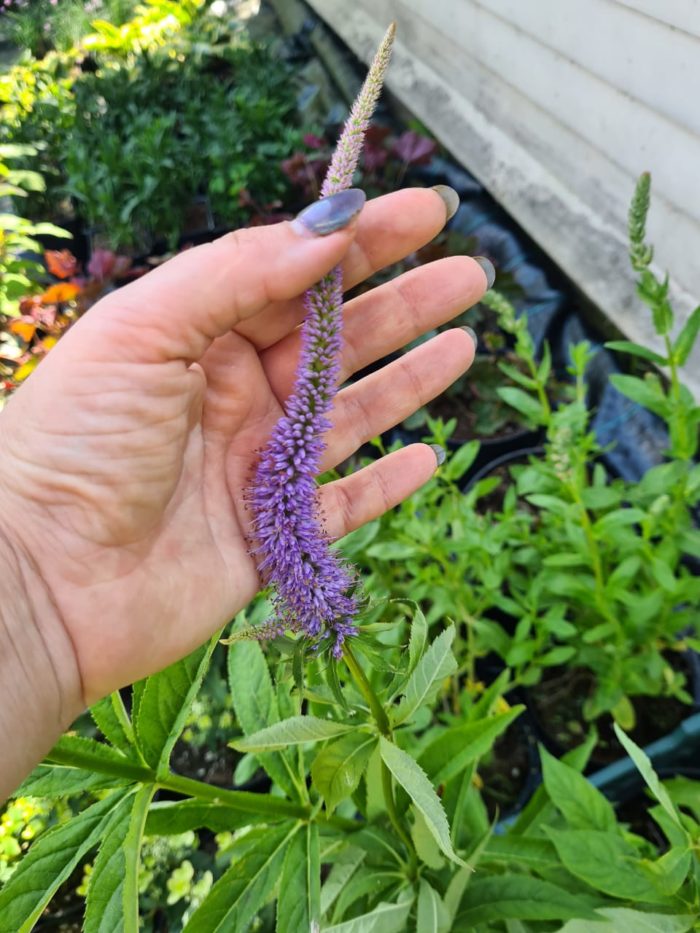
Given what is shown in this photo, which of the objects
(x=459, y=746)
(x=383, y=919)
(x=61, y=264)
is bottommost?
(x=383, y=919)

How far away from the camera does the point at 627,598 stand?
2.10 meters

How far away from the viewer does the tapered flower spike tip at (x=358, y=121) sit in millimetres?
1173

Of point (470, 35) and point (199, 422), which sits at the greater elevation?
point (470, 35)

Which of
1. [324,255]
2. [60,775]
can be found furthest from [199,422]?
[60,775]

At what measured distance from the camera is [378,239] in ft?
5.33

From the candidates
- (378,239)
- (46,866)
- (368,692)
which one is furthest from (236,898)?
(378,239)

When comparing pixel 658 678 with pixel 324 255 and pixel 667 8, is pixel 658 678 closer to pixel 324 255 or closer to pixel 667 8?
pixel 324 255

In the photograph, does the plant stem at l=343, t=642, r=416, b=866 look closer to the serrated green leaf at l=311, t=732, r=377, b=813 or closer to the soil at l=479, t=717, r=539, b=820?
the serrated green leaf at l=311, t=732, r=377, b=813

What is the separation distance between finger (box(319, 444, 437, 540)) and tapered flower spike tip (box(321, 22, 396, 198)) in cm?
80

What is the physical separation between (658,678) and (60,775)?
5.78 ft

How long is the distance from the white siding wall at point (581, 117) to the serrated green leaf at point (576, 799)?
198 cm

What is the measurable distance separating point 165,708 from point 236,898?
364mm

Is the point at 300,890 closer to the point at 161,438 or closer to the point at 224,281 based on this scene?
the point at 161,438

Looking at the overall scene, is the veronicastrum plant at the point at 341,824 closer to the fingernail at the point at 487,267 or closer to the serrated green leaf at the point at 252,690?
the serrated green leaf at the point at 252,690
